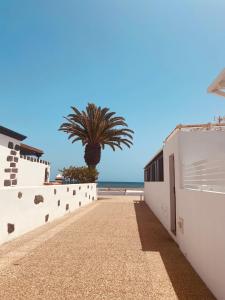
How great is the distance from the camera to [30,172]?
1261 centimetres

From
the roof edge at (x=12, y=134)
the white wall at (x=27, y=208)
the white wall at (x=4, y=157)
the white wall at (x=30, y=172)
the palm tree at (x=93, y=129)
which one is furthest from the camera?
the palm tree at (x=93, y=129)

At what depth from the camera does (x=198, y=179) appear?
15.6 ft

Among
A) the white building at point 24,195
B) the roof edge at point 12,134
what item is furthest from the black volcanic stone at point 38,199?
the roof edge at point 12,134

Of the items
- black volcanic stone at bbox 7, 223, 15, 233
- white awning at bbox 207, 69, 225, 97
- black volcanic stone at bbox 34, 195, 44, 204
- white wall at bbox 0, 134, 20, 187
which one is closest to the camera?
white awning at bbox 207, 69, 225, 97

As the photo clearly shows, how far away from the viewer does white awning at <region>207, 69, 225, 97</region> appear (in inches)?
180

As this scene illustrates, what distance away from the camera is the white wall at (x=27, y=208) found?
557cm

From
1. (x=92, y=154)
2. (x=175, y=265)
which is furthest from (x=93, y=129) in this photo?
(x=175, y=265)

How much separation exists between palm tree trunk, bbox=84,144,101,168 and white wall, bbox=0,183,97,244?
11.6 meters

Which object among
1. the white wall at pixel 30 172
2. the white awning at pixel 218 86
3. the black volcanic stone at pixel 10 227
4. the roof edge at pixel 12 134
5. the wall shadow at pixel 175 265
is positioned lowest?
the wall shadow at pixel 175 265

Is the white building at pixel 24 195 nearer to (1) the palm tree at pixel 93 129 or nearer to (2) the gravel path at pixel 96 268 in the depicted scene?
(2) the gravel path at pixel 96 268

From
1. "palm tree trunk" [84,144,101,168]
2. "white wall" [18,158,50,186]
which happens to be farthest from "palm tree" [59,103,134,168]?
"white wall" [18,158,50,186]

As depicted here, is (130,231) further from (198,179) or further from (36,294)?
(36,294)

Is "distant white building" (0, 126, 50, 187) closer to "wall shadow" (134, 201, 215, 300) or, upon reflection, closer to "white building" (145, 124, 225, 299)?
"wall shadow" (134, 201, 215, 300)

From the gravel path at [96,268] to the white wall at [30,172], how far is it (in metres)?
5.13
